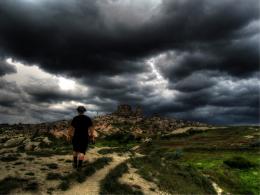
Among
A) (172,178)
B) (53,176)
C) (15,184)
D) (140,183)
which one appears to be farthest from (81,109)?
(172,178)

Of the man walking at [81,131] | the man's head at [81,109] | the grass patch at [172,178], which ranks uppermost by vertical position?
the man's head at [81,109]

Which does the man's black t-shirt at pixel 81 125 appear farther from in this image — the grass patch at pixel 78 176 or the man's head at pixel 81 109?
the grass patch at pixel 78 176

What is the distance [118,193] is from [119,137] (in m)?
165

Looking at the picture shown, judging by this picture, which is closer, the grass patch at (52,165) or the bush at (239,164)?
the grass patch at (52,165)

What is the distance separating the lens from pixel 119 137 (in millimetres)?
185875

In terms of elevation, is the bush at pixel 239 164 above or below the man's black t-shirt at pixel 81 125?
below

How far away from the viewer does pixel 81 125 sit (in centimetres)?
2302

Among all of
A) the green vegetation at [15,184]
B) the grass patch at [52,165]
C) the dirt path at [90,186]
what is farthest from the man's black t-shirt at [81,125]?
the green vegetation at [15,184]

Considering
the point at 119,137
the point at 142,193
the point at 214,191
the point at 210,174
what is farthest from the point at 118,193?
the point at 119,137

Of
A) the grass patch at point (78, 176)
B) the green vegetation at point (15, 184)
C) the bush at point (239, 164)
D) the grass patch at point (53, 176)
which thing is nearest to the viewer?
the green vegetation at point (15, 184)

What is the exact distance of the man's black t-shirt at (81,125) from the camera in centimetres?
2294

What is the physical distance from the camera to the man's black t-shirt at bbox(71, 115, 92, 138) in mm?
22938

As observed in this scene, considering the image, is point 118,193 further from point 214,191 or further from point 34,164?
point 214,191

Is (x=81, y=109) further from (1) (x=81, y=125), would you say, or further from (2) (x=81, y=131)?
(2) (x=81, y=131)
